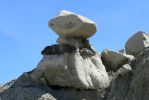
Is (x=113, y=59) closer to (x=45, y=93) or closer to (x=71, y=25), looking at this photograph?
(x=71, y=25)

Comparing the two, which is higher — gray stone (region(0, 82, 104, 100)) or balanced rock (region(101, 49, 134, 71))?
balanced rock (region(101, 49, 134, 71))

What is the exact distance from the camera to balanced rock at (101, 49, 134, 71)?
14.1 m

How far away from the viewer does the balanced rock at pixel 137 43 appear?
14.3 metres

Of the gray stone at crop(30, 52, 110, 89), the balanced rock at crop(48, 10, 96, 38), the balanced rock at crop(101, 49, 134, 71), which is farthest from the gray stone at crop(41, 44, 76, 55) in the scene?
the balanced rock at crop(101, 49, 134, 71)

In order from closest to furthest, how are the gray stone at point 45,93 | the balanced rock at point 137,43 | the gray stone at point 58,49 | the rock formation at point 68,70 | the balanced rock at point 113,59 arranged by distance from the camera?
the gray stone at point 45,93, the rock formation at point 68,70, the gray stone at point 58,49, the balanced rock at point 113,59, the balanced rock at point 137,43

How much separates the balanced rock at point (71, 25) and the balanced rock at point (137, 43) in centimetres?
119

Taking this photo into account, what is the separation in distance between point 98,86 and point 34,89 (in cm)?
148

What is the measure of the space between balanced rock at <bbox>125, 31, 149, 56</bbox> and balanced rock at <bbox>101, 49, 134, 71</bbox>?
1.60ft

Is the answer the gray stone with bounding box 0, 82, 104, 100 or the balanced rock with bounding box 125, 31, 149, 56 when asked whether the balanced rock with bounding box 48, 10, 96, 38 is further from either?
the gray stone with bounding box 0, 82, 104, 100

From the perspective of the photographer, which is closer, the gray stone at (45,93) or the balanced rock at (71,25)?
the gray stone at (45,93)

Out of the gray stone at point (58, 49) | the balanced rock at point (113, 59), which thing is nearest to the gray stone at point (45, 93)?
the gray stone at point (58, 49)

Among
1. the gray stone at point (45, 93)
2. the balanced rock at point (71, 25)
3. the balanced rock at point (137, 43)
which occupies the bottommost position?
the gray stone at point (45, 93)

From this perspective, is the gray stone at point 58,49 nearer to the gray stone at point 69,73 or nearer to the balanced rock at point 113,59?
the gray stone at point 69,73

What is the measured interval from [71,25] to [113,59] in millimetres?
1469
